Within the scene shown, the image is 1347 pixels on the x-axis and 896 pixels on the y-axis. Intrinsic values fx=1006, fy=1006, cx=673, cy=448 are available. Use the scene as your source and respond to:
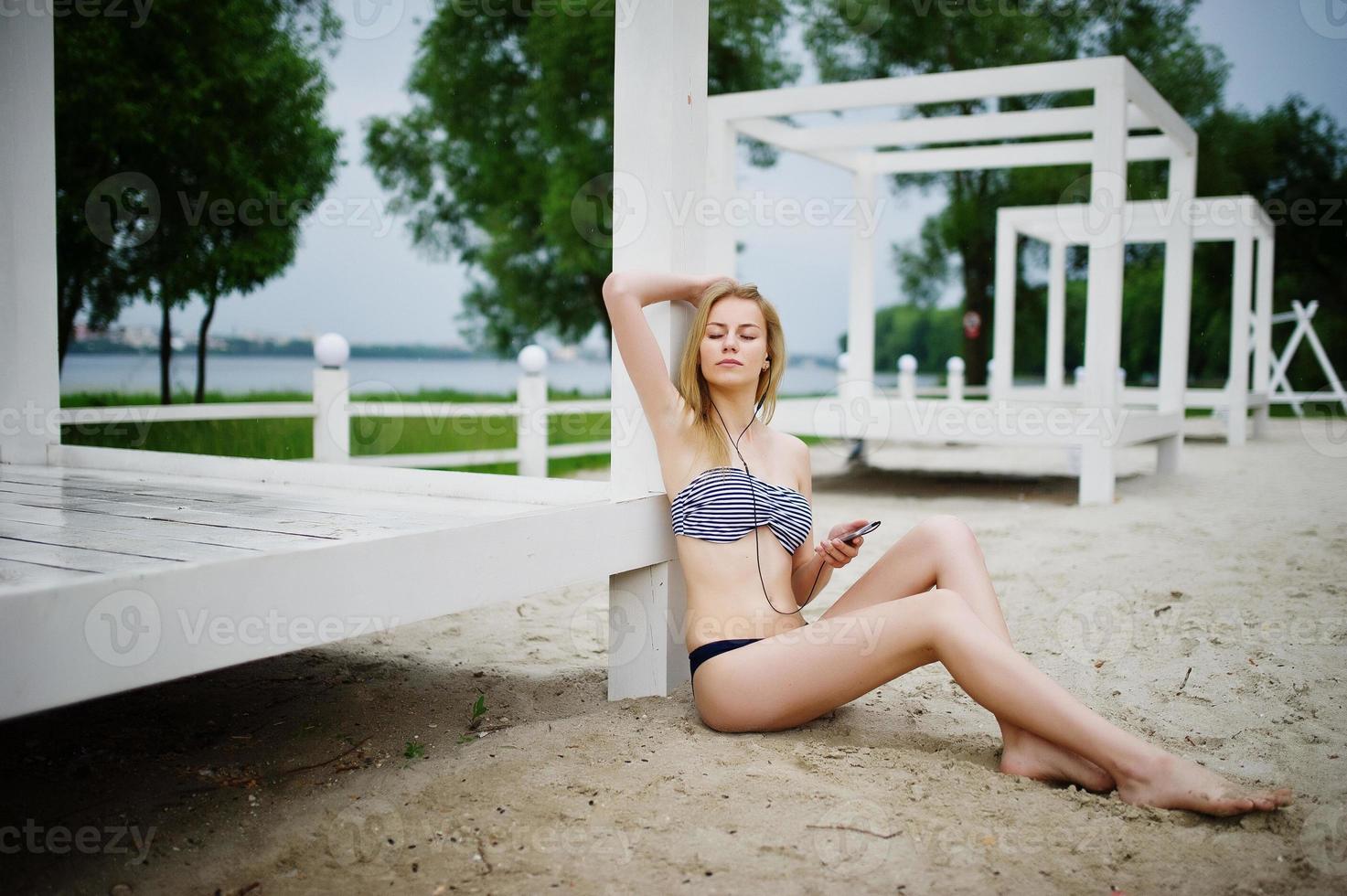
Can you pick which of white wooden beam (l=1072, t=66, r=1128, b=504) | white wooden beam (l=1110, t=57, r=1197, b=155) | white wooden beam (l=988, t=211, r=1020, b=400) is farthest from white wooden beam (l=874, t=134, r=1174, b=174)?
white wooden beam (l=988, t=211, r=1020, b=400)

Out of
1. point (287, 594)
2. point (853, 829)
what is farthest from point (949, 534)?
point (287, 594)

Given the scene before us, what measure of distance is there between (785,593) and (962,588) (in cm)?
42

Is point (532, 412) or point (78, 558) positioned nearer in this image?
point (78, 558)

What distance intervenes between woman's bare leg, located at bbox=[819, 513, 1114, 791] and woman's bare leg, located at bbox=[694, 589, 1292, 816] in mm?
70

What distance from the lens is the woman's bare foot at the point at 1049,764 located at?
6.66ft

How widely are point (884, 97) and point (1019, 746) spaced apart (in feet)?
19.1

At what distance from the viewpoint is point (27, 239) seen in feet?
12.5

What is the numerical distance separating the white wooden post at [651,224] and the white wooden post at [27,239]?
2.43 metres

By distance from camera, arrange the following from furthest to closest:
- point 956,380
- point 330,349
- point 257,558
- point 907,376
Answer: point 956,380, point 907,376, point 330,349, point 257,558

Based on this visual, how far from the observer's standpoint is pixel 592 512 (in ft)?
8.18

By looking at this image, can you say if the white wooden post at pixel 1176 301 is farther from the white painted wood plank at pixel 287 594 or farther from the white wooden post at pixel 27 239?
the white wooden post at pixel 27 239

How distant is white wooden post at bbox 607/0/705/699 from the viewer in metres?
2.67

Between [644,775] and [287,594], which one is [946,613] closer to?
[644,775]

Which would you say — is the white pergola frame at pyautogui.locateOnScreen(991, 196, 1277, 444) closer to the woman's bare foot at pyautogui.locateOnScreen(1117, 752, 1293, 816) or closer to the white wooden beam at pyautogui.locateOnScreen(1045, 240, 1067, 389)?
the white wooden beam at pyautogui.locateOnScreen(1045, 240, 1067, 389)
